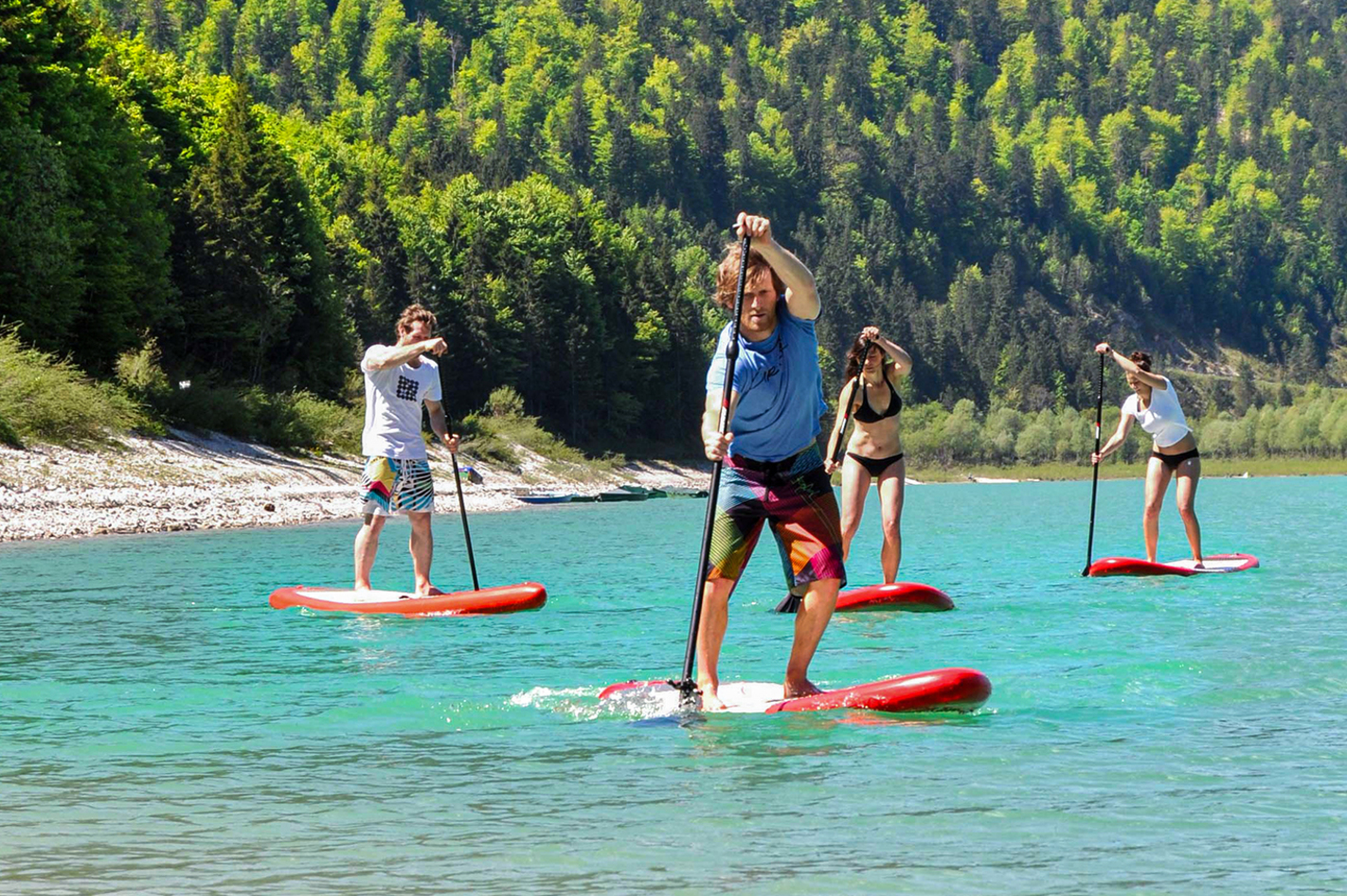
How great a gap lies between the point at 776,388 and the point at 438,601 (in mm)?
7161

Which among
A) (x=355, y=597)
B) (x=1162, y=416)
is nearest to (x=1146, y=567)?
(x=1162, y=416)

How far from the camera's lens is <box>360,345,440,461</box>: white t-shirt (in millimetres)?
15398

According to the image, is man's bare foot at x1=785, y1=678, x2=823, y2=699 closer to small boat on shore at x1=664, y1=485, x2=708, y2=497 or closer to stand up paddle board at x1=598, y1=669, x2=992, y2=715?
stand up paddle board at x1=598, y1=669, x2=992, y2=715

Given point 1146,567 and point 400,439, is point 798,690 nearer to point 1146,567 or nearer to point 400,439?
point 400,439

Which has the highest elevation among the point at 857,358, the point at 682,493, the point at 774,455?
the point at 857,358

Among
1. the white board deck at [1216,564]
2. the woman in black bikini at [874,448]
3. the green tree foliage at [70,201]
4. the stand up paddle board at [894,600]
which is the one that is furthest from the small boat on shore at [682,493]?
the stand up paddle board at [894,600]

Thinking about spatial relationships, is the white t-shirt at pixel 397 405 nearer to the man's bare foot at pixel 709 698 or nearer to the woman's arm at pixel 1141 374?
the man's bare foot at pixel 709 698

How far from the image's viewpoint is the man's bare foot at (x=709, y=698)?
31.2 ft

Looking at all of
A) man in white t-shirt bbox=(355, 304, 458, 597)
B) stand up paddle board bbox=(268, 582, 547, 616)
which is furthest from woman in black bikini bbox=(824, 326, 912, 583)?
man in white t-shirt bbox=(355, 304, 458, 597)

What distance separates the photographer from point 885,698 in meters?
9.43

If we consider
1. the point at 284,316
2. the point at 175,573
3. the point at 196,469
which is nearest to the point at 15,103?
the point at 196,469

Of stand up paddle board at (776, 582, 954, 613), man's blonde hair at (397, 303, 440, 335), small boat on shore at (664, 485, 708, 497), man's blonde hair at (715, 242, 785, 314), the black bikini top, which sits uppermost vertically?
man's blonde hair at (715, 242, 785, 314)

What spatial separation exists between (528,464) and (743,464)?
65.2m

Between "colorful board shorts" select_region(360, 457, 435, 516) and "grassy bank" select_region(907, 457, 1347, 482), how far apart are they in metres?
151
